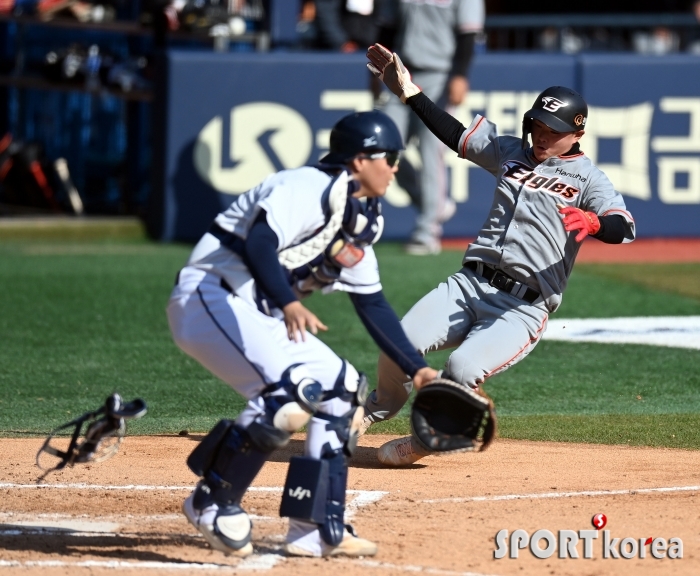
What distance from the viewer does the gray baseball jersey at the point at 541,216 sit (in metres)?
5.64

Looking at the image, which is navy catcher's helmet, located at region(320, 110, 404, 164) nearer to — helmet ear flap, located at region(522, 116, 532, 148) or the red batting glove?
the red batting glove

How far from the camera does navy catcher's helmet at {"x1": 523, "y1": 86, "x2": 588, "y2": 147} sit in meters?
5.58

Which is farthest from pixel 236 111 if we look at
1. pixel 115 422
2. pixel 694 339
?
pixel 115 422

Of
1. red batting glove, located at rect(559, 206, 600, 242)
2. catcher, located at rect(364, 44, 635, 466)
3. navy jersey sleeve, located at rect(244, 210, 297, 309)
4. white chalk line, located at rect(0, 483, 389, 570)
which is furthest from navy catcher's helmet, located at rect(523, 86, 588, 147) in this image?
navy jersey sleeve, located at rect(244, 210, 297, 309)

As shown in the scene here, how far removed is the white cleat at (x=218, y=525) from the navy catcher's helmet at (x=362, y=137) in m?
1.23

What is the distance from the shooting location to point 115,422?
13.9ft

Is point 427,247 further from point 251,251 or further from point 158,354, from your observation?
point 251,251

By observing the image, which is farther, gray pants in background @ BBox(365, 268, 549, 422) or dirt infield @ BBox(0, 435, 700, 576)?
gray pants in background @ BBox(365, 268, 549, 422)

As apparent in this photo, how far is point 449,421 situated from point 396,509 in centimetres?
65

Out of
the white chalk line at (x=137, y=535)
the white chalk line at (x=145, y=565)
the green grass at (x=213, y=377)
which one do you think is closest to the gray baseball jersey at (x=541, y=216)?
the green grass at (x=213, y=377)

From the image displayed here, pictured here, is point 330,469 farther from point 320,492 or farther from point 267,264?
point 267,264

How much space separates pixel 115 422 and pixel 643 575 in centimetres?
184

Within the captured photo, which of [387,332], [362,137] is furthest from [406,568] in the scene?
[362,137]

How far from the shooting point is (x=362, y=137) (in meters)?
4.16
